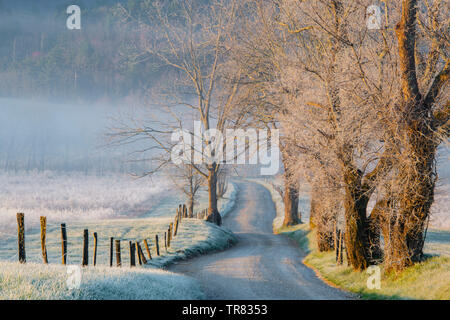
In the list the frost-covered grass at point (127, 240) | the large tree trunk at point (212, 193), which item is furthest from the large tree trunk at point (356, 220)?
the large tree trunk at point (212, 193)

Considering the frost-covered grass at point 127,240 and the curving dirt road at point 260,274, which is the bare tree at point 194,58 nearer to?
the frost-covered grass at point 127,240

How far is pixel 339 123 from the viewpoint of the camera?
1401 cm

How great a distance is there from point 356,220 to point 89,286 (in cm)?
992

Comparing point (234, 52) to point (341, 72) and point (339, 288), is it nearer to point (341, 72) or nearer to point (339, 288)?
point (341, 72)

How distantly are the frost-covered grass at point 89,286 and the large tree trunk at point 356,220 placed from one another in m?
6.52

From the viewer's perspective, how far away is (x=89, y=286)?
28.5ft

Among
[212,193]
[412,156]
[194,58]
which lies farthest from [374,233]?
[194,58]

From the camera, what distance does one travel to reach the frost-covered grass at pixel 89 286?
7656 mm

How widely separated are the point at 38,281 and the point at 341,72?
38.7 feet

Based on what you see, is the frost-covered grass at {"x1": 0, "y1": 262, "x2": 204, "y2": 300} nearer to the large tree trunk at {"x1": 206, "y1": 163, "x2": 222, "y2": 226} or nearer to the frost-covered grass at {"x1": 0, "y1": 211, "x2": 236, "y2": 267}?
the frost-covered grass at {"x1": 0, "y1": 211, "x2": 236, "y2": 267}

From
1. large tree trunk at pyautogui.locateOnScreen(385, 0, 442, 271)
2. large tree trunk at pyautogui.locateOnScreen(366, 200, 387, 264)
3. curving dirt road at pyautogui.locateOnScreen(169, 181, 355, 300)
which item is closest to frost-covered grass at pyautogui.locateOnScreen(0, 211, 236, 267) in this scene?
curving dirt road at pyautogui.locateOnScreen(169, 181, 355, 300)

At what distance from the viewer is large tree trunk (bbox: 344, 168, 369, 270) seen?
14141 millimetres

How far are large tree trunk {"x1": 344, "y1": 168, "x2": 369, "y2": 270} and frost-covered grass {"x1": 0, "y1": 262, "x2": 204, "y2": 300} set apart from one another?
257 inches

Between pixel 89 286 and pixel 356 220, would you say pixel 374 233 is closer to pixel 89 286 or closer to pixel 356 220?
pixel 356 220
